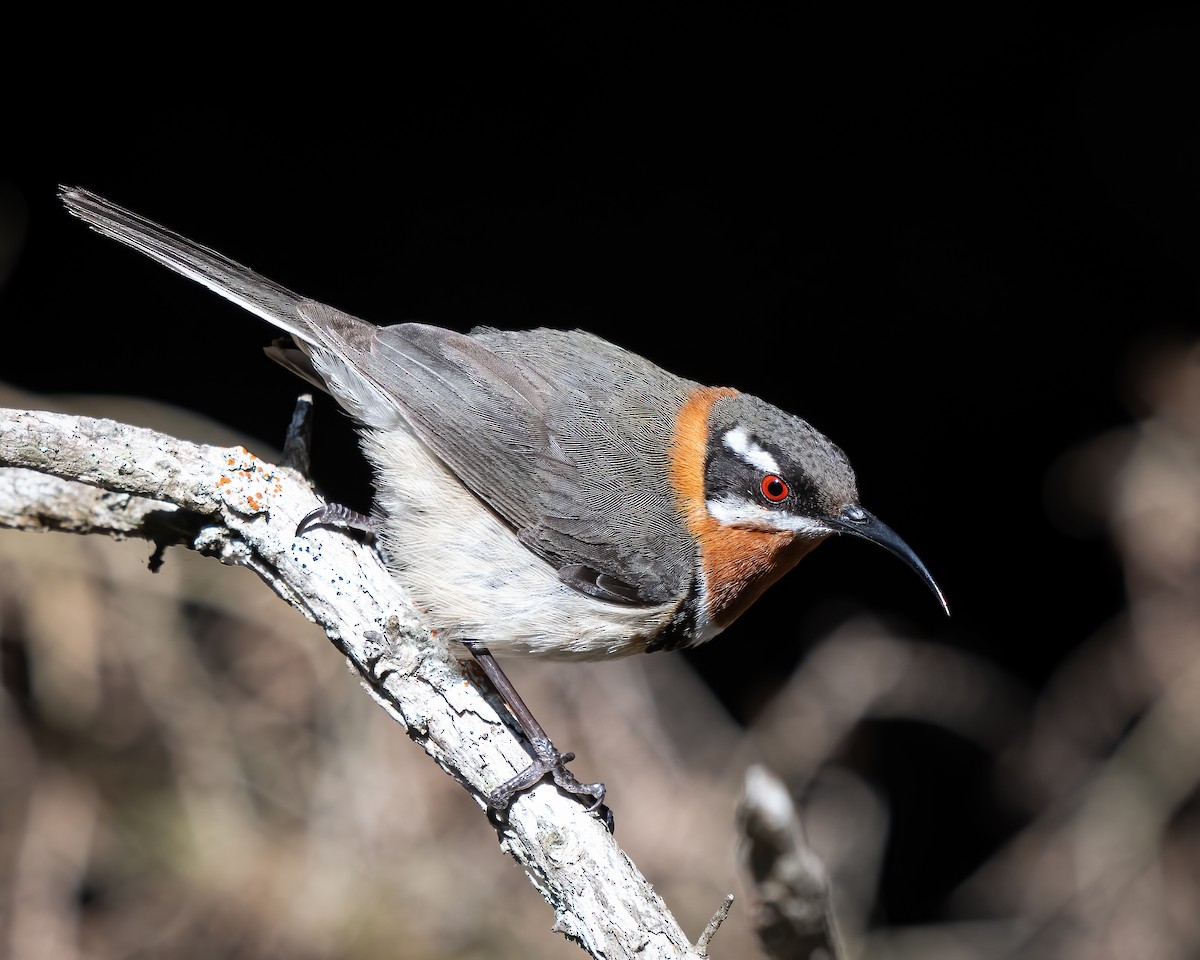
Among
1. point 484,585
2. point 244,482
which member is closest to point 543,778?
point 484,585

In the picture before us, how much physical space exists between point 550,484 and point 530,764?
95 cm

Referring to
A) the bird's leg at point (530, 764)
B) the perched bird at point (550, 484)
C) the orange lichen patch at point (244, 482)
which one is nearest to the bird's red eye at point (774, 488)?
the perched bird at point (550, 484)

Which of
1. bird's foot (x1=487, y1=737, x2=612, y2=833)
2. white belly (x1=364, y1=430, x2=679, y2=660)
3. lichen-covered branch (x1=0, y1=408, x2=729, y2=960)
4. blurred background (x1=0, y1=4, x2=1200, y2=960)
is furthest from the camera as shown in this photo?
blurred background (x1=0, y1=4, x2=1200, y2=960)

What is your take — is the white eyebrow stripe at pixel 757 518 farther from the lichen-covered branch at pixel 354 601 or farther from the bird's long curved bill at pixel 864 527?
the lichen-covered branch at pixel 354 601

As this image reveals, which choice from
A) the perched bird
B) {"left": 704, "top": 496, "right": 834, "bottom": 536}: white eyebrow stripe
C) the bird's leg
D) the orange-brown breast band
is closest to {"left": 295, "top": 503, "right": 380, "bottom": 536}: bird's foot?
the perched bird

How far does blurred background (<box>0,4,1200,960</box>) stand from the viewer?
5617 mm

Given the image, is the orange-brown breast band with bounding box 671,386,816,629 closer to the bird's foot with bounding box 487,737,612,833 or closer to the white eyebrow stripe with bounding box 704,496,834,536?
the white eyebrow stripe with bounding box 704,496,834,536

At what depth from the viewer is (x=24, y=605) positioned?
18.4 ft

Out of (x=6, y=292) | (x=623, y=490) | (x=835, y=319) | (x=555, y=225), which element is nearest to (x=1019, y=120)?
(x=835, y=319)

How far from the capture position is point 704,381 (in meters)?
7.49

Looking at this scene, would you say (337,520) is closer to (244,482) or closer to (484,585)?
(244,482)

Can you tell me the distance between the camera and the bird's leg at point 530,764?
11.2 feet

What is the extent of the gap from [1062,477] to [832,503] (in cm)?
335

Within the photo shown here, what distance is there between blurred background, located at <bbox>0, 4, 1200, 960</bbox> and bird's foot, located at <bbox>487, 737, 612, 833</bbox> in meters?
2.22
